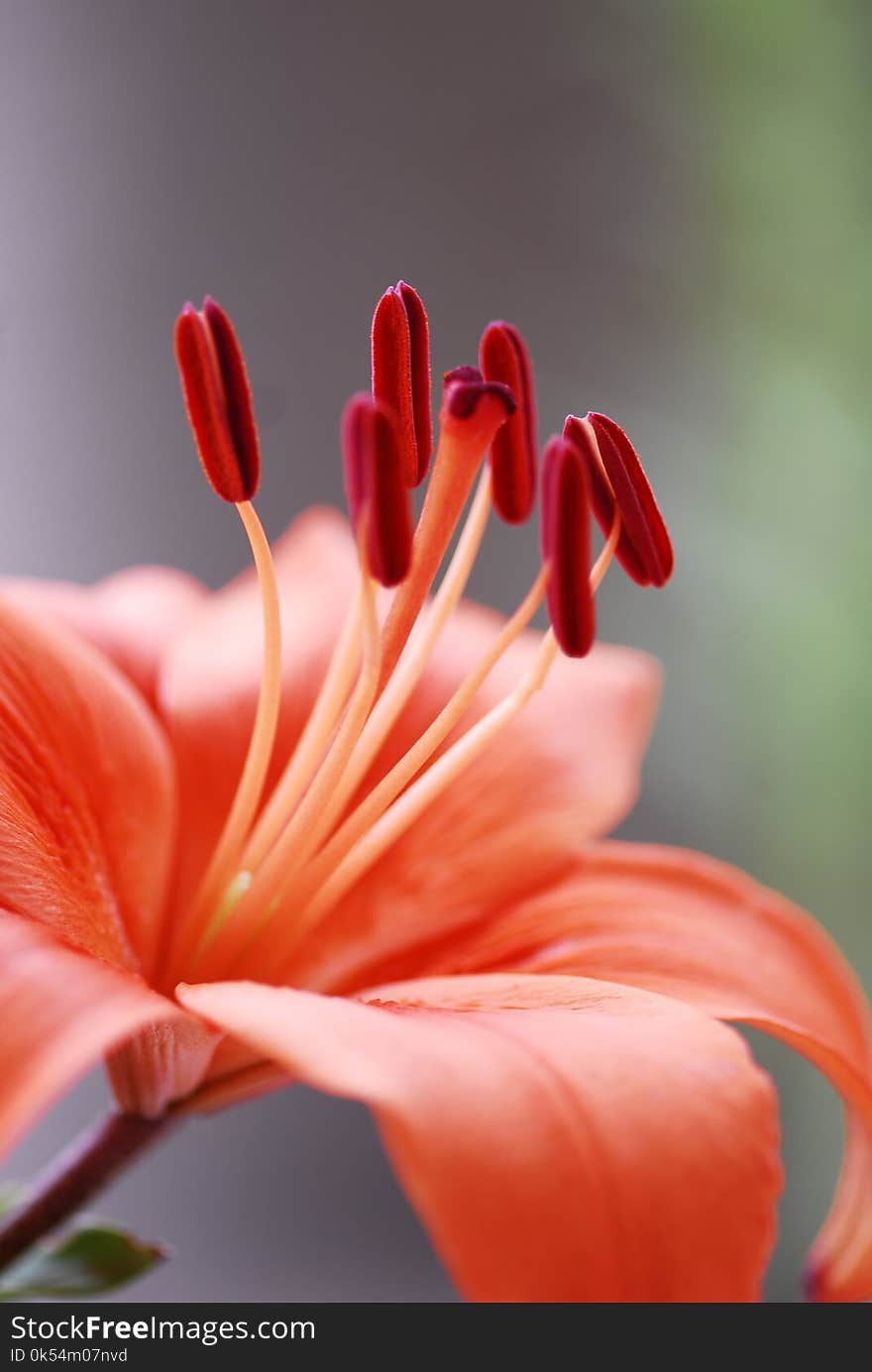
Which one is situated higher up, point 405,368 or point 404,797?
point 405,368

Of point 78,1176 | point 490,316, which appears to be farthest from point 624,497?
point 490,316

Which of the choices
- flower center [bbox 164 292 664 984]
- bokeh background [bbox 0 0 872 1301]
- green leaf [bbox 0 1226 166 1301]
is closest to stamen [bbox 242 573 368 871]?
flower center [bbox 164 292 664 984]

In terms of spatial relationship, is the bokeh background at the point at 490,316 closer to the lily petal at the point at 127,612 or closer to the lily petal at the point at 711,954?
the lily petal at the point at 127,612

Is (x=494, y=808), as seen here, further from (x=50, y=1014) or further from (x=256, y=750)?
(x=50, y=1014)

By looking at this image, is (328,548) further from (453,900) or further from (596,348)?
(596,348)

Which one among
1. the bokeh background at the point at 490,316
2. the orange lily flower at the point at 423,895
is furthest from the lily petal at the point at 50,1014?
the bokeh background at the point at 490,316
